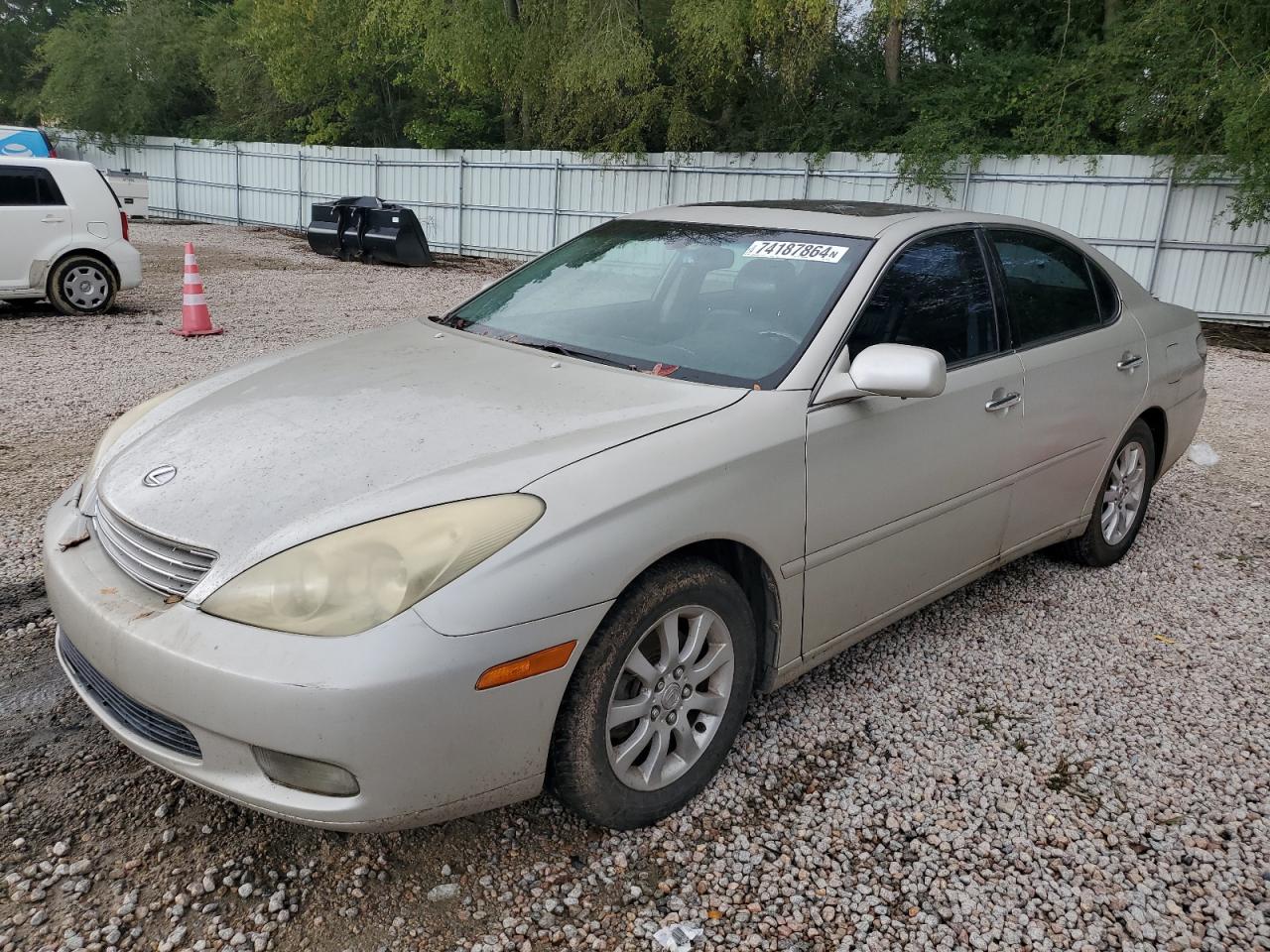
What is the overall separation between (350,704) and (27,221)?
33.4 feet

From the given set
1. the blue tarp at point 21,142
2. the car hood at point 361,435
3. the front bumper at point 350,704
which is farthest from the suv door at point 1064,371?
the blue tarp at point 21,142

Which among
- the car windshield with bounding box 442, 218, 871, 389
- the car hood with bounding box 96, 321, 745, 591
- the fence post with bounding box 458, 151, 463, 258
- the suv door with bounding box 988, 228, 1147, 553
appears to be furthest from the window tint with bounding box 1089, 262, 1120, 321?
the fence post with bounding box 458, 151, 463, 258

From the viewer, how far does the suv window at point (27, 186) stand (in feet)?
32.6

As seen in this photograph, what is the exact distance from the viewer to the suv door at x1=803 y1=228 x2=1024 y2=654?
298 cm

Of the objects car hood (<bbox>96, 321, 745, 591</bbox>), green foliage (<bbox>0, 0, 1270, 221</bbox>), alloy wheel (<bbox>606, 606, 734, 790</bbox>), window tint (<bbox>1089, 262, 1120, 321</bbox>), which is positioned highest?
green foliage (<bbox>0, 0, 1270, 221</bbox>)

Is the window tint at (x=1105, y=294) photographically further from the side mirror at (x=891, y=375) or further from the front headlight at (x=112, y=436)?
the front headlight at (x=112, y=436)

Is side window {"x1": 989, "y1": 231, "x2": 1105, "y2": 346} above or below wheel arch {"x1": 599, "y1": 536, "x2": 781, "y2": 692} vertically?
above

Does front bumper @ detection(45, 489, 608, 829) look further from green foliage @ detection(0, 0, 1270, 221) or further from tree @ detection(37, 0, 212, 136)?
tree @ detection(37, 0, 212, 136)

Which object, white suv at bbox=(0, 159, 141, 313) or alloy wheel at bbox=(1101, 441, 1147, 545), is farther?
white suv at bbox=(0, 159, 141, 313)

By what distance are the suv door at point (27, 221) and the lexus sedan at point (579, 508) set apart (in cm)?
832

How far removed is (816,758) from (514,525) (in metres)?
1.38

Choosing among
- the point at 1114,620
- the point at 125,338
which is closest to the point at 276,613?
the point at 1114,620

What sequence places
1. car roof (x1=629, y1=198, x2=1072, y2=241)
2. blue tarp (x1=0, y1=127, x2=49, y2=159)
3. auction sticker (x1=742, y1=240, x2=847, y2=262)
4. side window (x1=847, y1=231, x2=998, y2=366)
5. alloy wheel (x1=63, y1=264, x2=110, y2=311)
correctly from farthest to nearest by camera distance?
blue tarp (x1=0, y1=127, x2=49, y2=159) < alloy wheel (x1=63, y1=264, x2=110, y2=311) < car roof (x1=629, y1=198, x2=1072, y2=241) < auction sticker (x1=742, y1=240, x2=847, y2=262) < side window (x1=847, y1=231, x2=998, y2=366)

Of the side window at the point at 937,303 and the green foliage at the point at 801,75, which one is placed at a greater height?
the green foliage at the point at 801,75
